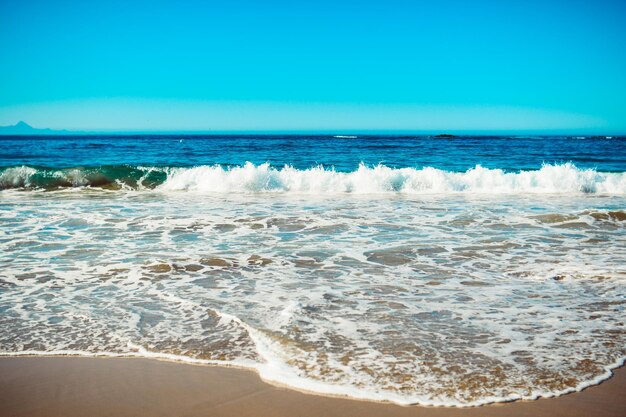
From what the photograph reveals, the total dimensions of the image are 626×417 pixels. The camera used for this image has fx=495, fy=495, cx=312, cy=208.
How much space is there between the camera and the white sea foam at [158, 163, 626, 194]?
17266 mm

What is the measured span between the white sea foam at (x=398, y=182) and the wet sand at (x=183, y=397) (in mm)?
13320

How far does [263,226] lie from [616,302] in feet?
20.5

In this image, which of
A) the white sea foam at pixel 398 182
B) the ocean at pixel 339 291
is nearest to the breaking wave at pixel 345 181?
the white sea foam at pixel 398 182

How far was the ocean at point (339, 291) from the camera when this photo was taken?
376 cm

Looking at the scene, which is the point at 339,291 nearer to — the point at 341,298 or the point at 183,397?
the point at 341,298

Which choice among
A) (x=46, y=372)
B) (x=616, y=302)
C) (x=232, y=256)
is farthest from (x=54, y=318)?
(x=616, y=302)

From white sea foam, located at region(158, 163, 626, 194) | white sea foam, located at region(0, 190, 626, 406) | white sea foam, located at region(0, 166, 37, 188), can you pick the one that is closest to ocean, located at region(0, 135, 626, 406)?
white sea foam, located at region(0, 190, 626, 406)

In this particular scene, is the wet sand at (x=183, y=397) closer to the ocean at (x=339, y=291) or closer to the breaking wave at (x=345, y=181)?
the ocean at (x=339, y=291)

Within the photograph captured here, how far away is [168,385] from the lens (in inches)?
137

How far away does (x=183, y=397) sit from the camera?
332 centimetres

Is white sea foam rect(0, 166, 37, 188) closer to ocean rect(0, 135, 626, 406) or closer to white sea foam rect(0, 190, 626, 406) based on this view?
ocean rect(0, 135, 626, 406)

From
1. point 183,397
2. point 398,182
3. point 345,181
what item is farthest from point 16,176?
point 183,397

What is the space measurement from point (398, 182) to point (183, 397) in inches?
587

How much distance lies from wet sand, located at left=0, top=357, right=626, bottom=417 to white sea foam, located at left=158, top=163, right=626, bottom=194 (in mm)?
13320
